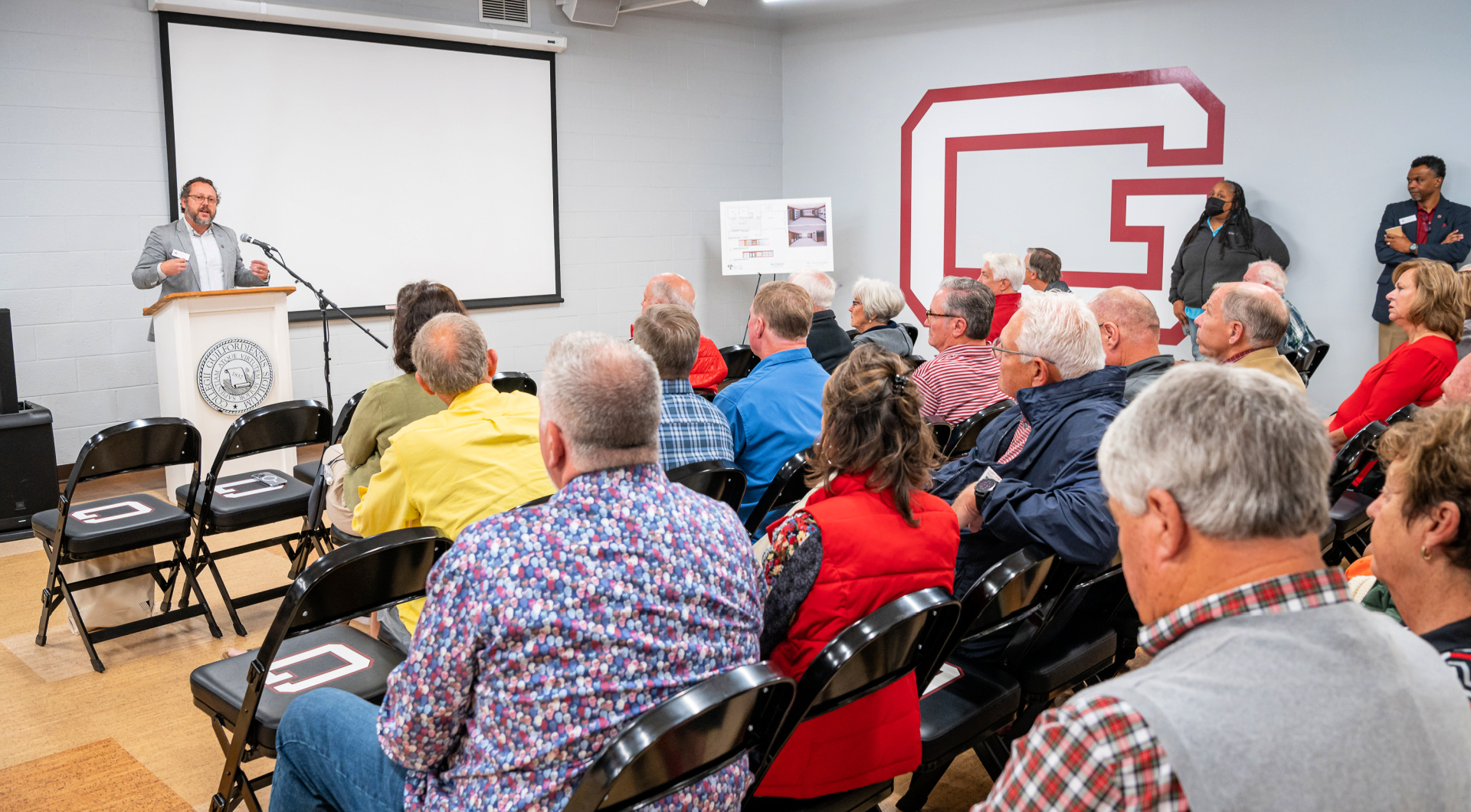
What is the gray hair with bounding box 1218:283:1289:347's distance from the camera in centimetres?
345

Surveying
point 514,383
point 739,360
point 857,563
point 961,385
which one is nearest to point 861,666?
point 857,563

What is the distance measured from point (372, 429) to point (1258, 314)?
2.90 meters

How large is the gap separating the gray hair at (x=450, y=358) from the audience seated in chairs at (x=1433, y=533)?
1.91 meters

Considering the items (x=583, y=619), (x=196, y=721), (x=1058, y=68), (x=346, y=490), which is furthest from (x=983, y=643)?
(x=1058, y=68)

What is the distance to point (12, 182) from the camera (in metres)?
5.34

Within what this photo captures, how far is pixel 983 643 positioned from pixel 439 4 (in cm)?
636

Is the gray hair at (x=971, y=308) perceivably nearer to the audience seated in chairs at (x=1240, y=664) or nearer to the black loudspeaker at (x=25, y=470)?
the audience seated in chairs at (x=1240, y=664)

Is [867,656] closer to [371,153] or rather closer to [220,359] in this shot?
[220,359]

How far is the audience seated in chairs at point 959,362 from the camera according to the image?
150 inches

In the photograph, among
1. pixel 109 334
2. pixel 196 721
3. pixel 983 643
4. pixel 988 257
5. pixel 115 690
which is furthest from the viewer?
pixel 988 257

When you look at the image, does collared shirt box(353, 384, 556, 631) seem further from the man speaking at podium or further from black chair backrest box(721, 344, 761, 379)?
the man speaking at podium

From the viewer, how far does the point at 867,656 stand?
5.20 feet

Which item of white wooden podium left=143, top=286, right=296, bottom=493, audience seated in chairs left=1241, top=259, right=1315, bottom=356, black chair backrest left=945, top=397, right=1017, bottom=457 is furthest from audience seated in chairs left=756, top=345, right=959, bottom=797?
audience seated in chairs left=1241, top=259, right=1315, bottom=356

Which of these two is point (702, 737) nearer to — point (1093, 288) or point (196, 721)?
point (196, 721)
